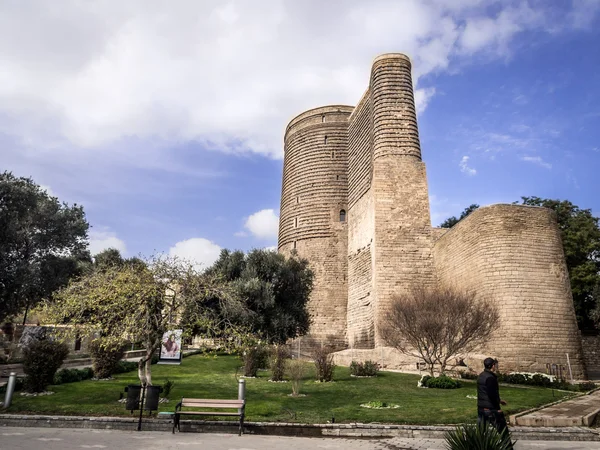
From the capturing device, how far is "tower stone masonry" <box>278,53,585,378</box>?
17.8 metres

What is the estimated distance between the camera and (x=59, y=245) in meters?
24.2

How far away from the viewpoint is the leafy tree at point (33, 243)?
19625 millimetres

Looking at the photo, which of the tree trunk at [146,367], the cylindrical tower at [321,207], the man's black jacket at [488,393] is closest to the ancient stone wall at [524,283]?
the cylindrical tower at [321,207]

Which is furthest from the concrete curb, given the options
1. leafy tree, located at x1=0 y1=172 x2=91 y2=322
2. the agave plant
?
leafy tree, located at x1=0 y1=172 x2=91 y2=322

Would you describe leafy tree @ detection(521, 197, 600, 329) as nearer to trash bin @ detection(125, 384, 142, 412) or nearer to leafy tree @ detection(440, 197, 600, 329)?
leafy tree @ detection(440, 197, 600, 329)

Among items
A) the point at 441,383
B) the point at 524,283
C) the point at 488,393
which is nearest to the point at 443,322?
the point at 441,383

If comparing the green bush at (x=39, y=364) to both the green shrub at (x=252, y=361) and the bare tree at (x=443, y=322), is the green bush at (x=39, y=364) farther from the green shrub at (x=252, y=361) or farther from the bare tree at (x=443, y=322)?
the bare tree at (x=443, y=322)

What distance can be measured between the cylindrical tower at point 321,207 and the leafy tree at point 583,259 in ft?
45.3

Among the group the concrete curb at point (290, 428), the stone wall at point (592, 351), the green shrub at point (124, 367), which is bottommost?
the concrete curb at point (290, 428)

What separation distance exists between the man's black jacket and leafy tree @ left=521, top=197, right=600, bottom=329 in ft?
79.6

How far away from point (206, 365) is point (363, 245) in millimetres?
11256

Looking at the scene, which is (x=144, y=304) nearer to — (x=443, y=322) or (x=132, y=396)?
(x=132, y=396)

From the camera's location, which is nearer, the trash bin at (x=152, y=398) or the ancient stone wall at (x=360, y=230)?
the trash bin at (x=152, y=398)

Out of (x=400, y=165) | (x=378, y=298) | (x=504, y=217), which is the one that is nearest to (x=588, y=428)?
(x=504, y=217)
